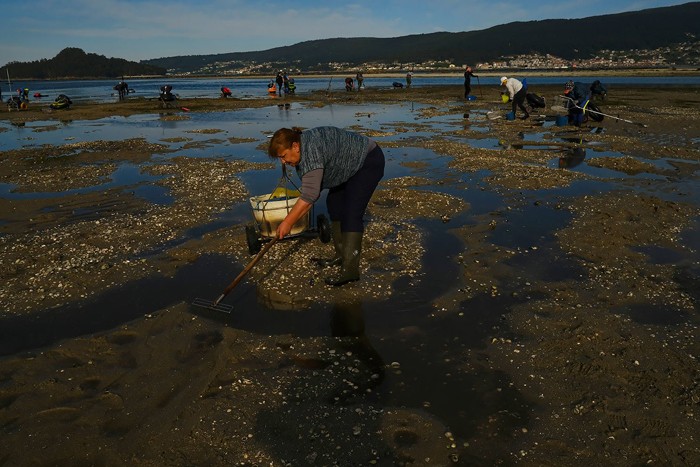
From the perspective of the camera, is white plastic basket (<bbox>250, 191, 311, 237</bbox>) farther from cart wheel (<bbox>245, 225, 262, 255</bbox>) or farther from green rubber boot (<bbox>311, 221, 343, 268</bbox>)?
green rubber boot (<bbox>311, 221, 343, 268</bbox>)

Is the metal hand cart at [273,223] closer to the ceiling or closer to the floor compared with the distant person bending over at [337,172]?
closer to the floor

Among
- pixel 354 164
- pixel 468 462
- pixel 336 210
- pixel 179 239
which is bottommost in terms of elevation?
pixel 468 462

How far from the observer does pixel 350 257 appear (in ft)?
22.5

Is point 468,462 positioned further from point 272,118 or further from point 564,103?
point 272,118

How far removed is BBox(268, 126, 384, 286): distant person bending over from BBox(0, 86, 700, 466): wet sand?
926 mm

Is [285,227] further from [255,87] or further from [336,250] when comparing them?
[255,87]

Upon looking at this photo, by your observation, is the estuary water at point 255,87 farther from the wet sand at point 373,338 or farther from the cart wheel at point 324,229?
the cart wheel at point 324,229

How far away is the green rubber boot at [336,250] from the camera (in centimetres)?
748

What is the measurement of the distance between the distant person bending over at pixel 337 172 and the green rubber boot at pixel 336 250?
0.60ft

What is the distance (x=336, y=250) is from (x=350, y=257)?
93 centimetres

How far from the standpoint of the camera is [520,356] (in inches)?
212

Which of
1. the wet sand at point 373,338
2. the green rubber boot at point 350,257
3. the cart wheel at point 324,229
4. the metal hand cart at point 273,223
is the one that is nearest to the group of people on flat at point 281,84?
the wet sand at point 373,338

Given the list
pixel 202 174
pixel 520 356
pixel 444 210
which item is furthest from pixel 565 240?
pixel 202 174

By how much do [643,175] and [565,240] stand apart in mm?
7256
